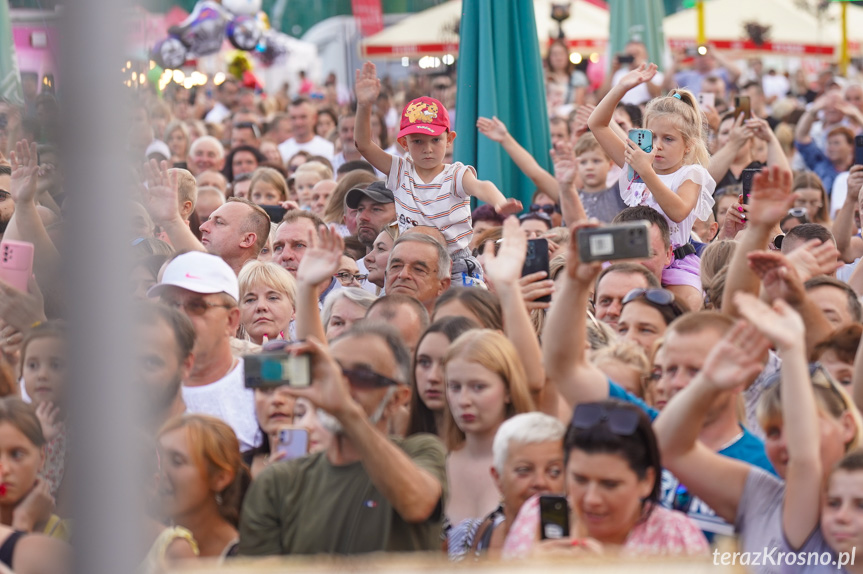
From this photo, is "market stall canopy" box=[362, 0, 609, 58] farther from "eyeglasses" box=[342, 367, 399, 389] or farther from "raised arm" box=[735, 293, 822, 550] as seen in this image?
"raised arm" box=[735, 293, 822, 550]

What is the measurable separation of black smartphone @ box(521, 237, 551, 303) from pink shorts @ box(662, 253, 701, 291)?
1.48 metres

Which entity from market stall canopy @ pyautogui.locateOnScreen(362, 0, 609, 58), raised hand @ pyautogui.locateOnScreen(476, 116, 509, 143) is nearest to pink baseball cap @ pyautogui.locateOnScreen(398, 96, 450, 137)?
raised hand @ pyautogui.locateOnScreen(476, 116, 509, 143)

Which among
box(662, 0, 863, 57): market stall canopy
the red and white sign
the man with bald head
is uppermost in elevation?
the red and white sign

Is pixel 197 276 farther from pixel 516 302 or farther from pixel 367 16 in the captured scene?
pixel 367 16

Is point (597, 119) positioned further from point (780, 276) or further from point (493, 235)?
point (780, 276)

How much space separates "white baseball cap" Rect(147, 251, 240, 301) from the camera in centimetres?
388

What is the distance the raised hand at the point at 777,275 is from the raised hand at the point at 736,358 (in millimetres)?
630

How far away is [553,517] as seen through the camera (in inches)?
101

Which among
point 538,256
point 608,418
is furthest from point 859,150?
point 608,418

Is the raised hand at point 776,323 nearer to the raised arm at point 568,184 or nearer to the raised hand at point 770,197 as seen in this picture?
the raised hand at point 770,197

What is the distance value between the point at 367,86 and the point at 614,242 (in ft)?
11.2

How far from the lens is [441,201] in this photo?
5.64m

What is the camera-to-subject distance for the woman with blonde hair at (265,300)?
15.6ft

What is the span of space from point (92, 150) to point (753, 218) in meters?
2.38
